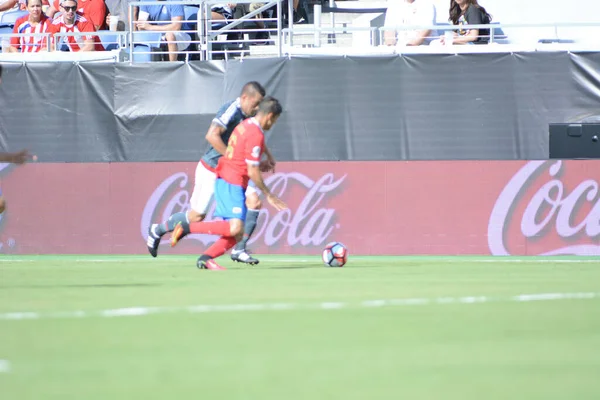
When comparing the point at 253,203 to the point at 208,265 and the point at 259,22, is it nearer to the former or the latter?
the point at 208,265

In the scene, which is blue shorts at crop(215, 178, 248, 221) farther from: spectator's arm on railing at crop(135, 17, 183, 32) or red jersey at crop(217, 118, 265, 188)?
spectator's arm on railing at crop(135, 17, 183, 32)

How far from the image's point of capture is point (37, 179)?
20484 millimetres


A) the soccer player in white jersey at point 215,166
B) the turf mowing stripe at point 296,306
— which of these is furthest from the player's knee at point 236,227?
the turf mowing stripe at point 296,306

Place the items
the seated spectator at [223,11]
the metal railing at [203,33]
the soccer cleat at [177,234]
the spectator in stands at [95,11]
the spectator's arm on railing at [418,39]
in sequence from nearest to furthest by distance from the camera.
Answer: the soccer cleat at [177,234] < the metal railing at [203,33] < the spectator's arm on railing at [418,39] < the seated spectator at [223,11] < the spectator in stands at [95,11]

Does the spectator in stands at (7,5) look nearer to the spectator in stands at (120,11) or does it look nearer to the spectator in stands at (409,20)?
the spectator in stands at (120,11)

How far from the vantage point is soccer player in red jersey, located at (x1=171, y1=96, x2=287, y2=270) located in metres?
13.5

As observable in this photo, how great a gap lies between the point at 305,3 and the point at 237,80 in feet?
12.4

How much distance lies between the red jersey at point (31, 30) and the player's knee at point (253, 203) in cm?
924

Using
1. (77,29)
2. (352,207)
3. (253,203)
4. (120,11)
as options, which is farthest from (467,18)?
(253,203)

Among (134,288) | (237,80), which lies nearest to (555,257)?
(237,80)

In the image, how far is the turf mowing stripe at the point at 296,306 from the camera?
787 cm

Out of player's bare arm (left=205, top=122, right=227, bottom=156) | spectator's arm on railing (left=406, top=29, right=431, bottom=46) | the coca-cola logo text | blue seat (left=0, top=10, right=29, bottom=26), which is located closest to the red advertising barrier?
the coca-cola logo text

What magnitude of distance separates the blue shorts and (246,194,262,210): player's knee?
68 cm

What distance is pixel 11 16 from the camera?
80.1 ft
